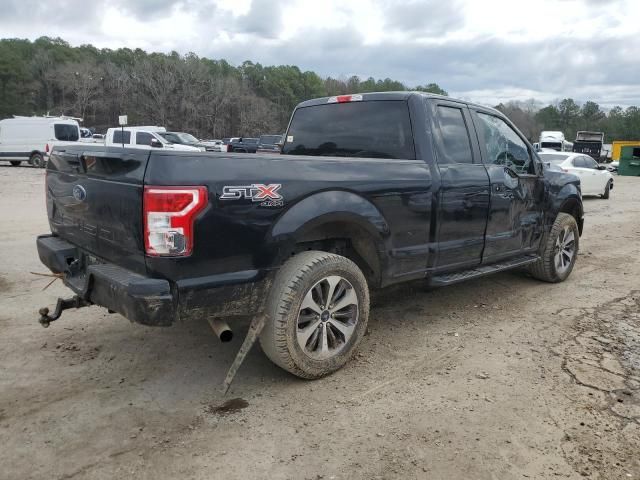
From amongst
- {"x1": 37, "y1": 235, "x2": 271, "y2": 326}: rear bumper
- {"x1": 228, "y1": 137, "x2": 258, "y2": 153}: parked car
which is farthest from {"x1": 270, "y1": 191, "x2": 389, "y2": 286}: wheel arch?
{"x1": 228, "y1": 137, "x2": 258, "y2": 153}: parked car

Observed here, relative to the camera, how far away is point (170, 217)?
285cm

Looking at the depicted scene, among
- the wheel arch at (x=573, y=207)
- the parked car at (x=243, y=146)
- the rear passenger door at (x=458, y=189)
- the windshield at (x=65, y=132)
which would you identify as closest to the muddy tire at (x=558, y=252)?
the wheel arch at (x=573, y=207)

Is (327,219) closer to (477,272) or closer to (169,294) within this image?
(169,294)

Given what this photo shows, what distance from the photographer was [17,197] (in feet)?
43.5

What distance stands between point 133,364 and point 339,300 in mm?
1576

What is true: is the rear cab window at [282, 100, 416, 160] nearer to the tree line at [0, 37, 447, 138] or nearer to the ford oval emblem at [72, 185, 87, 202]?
the ford oval emblem at [72, 185, 87, 202]

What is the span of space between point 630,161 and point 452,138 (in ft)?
112

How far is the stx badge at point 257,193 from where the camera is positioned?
3012 mm

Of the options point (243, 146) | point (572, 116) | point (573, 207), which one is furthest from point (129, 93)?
point (572, 116)

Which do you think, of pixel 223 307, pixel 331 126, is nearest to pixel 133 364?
pixel 223 307

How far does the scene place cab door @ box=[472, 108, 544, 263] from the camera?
15.8 ft

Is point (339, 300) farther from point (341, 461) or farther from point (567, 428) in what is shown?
point (567, 428)

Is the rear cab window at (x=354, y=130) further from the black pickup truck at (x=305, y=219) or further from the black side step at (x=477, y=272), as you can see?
the black side step at (x=477, y=272)

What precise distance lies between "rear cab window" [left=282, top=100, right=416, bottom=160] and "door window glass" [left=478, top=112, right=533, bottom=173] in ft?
3.26
